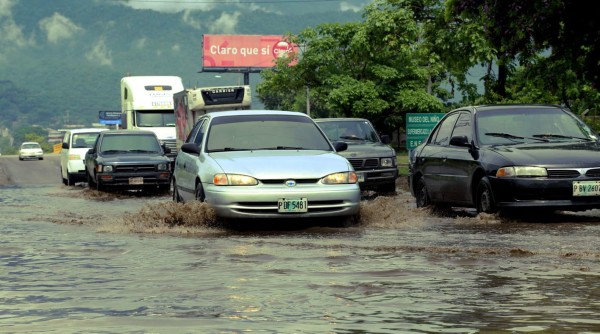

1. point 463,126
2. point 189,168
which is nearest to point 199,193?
point 189,168

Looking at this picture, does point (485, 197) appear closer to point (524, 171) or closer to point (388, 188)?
point (524, 171)

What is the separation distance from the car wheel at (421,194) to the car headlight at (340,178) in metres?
3.31

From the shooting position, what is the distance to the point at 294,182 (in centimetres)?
1330

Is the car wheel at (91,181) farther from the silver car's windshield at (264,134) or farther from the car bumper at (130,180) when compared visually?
the silver car's windshield at (264,134)

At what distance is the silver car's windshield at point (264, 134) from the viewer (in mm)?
14703

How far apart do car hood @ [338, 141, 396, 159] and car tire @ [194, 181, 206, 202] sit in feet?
30.4

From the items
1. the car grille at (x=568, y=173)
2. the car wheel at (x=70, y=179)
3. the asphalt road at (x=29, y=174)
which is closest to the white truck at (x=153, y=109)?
the asphalt road at (x=29, y=174)

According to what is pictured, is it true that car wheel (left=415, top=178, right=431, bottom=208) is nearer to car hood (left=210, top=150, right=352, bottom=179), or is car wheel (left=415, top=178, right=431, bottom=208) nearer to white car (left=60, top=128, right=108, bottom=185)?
car hood (left=210, top=150, right=352, bottom=179)

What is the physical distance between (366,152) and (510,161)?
9.89 meters

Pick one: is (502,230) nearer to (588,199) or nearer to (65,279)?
(588,199)

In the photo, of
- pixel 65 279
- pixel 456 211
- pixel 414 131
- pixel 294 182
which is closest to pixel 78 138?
pixel 414 131

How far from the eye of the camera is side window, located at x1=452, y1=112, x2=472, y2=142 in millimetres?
15688

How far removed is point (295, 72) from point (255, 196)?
46.4m

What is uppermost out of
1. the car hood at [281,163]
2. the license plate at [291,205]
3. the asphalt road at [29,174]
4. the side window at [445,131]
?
the side window at [445,131]
